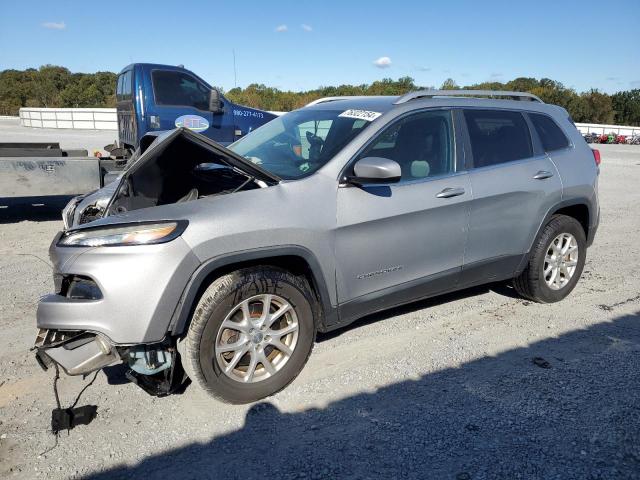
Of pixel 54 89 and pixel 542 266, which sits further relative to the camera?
pixel 54 89

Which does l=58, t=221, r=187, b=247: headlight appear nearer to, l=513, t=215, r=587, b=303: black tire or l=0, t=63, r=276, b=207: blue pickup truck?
l=513, t=215, r=587, b=303: black tire

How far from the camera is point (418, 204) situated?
365cm

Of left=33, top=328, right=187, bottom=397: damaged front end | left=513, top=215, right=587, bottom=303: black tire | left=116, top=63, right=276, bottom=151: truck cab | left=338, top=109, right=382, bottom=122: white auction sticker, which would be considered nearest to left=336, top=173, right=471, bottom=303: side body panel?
left=338, top=109, right=382, bottom=122: white auction sticker

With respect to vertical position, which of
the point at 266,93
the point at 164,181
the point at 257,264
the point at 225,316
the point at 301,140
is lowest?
the point at 225,316

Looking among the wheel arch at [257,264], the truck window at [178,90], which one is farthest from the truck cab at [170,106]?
the wheel arch at [257,264]

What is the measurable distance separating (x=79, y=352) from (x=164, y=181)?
1502 mm

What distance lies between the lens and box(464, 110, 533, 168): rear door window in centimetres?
413

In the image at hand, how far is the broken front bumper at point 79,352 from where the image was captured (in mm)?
2756

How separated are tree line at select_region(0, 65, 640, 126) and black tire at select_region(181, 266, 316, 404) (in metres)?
35.0

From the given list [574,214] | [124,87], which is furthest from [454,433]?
[124,87]

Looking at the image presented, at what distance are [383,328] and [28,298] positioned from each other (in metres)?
3.30

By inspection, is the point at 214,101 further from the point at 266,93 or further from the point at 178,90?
the point at 266,93

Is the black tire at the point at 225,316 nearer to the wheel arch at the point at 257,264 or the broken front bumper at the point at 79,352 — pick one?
the wheel arch at the point at 257,264

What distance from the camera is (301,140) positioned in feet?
13.1
